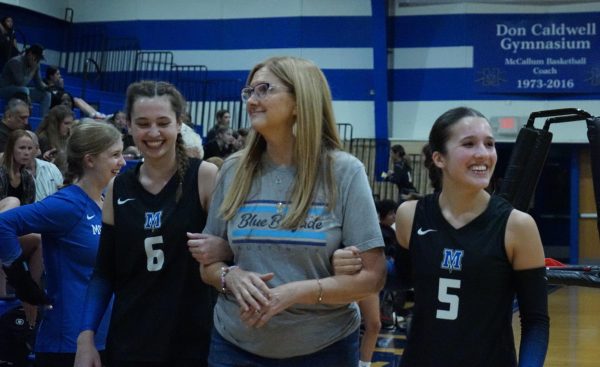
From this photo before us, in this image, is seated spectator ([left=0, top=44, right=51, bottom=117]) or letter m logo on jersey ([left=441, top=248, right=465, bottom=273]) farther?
seated spectator ([left=0, top=44, right=51, bottom=117])

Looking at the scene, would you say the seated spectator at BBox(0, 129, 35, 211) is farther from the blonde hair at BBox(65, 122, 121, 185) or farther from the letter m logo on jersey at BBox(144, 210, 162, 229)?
the letter m logo on jersey at BBox(144, 210, 162, 229)

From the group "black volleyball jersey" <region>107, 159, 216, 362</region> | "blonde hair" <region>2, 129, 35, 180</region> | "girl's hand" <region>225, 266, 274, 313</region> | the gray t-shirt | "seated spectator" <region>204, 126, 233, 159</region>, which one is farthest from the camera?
"seated spectator" <region>204, 126, 233, 159</region>

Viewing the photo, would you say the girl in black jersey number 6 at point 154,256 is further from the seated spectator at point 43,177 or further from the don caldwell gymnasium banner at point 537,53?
the don caldwell gymnasium banner at point 537,53

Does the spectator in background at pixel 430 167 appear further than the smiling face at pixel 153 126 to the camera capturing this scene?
Yes

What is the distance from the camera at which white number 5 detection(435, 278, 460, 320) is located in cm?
280

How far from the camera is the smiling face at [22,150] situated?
22.6ft

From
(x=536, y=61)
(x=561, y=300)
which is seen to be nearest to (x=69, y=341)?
(x=561, y=300)

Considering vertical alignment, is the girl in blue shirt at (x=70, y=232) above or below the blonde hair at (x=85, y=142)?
below

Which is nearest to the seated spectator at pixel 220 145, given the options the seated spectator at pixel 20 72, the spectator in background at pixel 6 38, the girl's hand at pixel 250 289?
the seated spectator at pixel 20 72

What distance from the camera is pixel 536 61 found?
1616 centimetres

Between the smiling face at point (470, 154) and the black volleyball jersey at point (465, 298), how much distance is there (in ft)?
0.36

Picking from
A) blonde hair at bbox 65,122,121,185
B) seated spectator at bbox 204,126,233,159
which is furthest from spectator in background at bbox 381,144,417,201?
blonde hair at bbox 65,122,121,185

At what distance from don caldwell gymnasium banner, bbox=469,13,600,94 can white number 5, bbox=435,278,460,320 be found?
13902mm

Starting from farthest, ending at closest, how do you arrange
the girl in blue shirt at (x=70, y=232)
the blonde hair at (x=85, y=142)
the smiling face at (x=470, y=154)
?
1. the blonde hair at (x=85, y=142)
2. the girl in blue shirt at (x=70, y=232)
3. the smiling face at (x=470, y=154)
